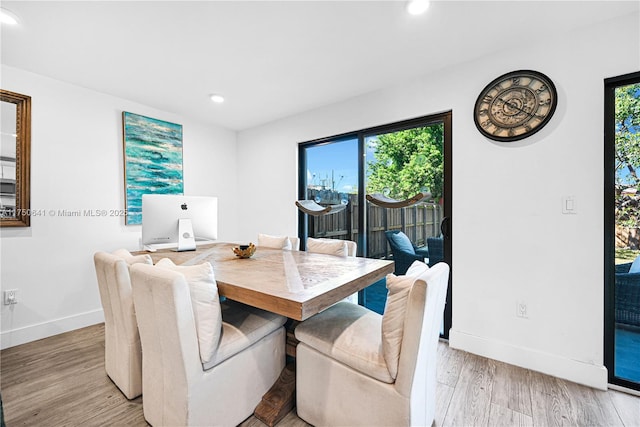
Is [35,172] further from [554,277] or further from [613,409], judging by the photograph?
[613,409]

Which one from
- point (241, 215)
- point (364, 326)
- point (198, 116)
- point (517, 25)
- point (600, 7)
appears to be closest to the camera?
point (364, 326)

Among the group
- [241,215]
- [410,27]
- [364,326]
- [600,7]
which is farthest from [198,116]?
[600,7]

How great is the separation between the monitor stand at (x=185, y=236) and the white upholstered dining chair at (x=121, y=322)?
0.68 metres

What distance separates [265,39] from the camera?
6.79 feet

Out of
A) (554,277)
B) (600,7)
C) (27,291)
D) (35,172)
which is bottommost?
(27,291)

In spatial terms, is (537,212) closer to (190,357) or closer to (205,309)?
(205,309)

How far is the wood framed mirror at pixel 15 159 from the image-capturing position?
242 cm

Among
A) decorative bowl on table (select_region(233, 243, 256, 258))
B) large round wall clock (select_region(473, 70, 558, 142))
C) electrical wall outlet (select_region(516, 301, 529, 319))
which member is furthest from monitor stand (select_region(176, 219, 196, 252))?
electrical wall outlet (select_region(516, 301, 529, 319))

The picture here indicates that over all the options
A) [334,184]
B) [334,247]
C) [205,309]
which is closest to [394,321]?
[205,309]

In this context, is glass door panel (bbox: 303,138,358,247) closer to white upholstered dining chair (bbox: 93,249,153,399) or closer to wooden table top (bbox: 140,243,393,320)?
wooden table top (bbox: 140,243,393,320)

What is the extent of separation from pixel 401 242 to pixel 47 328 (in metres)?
3.61

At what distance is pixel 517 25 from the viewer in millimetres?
1906

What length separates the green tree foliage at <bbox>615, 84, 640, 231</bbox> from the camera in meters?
1.85

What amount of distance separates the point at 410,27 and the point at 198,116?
292cm
